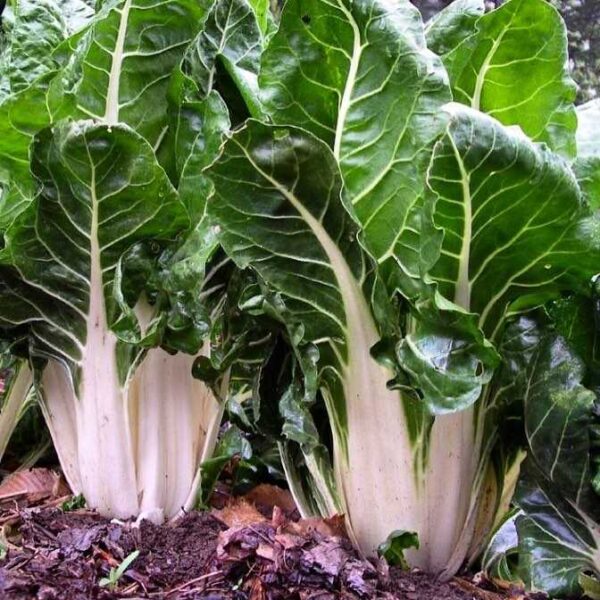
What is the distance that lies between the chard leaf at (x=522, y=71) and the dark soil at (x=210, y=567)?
0.89 metres

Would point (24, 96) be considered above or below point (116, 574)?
above

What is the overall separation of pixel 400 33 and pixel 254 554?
3.21 ft

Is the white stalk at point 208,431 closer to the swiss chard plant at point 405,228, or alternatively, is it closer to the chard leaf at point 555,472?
the swiss chard plant at point 405,228

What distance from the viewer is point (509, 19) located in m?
1.50

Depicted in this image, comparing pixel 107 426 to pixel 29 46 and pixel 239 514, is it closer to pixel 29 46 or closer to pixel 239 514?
pixel 239 514

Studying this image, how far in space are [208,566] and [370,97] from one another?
937 mm

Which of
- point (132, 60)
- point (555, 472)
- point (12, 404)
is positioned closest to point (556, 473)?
point (555, 472)

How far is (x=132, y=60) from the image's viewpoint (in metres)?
1.78

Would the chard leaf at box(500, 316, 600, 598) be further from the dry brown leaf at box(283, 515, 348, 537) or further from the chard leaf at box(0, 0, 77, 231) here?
the chard leaf at box(0, 0, 77, 231)

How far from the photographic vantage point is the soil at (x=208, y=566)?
134 centimetres

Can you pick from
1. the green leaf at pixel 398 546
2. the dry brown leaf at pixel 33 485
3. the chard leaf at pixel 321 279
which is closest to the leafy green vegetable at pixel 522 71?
the chard leaf at pixel 321 279

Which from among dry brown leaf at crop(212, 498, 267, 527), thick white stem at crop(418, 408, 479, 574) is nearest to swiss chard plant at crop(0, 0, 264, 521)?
dry brown leaf at crop(212, 498, 267, 527)

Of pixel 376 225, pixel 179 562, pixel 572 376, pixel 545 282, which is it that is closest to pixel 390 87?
pixel 376 225

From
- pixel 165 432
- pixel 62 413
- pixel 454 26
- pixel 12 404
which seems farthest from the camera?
pixel 12 404
